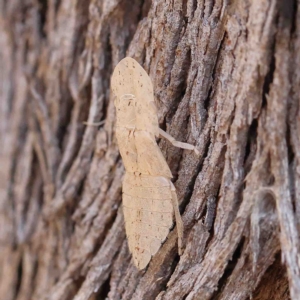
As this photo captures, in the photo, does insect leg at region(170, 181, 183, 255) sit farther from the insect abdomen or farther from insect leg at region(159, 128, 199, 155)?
insect leg at region(159, 128, 199, 155)

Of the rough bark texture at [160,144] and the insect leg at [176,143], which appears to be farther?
the insect leg at [176,143]

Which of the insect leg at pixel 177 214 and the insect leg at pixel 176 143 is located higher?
Answer: the insect leg at pixel 176 143

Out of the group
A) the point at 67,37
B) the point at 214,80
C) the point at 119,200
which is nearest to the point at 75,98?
the point at 67,37

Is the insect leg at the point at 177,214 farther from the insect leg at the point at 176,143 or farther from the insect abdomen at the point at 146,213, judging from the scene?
the insect leg at the point at 176,143

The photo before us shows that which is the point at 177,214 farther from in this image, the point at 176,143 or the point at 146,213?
the point at 176,143

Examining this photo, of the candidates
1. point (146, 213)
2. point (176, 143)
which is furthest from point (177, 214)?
point (176, 143)

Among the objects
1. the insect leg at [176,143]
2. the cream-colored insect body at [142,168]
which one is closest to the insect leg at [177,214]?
the cream-colored insect body at [142,168]
